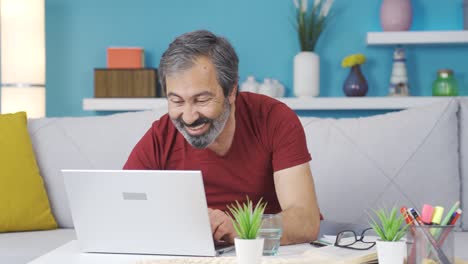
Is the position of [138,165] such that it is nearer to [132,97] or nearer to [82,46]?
[132,97]

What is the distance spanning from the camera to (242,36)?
407 centimetres

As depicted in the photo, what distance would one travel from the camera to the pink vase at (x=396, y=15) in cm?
384

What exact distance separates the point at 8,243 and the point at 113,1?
6.68 feet

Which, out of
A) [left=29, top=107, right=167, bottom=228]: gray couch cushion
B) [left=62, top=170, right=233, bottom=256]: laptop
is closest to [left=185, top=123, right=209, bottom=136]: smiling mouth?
[left=62, top=170, right=233, bottom=256]: laptop

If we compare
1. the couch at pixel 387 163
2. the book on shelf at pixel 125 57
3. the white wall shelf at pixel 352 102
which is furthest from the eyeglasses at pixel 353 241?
the book on shelf at pixel 125 57

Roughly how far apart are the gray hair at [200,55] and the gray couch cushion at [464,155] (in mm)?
965

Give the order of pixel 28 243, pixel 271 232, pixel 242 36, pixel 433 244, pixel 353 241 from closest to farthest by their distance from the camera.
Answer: pixel 433 244, pixel 271 232, pixel 353 241, pixel 28 243, pixel 242 36

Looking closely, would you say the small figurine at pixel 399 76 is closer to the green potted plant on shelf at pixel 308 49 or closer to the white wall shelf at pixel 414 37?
the white wall shelf at pixel 414 37

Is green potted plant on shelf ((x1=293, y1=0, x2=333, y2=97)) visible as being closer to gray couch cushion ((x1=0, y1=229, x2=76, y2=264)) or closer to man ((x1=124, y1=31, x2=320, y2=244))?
gray couch cushion ((x1=0, y1=229, x2=76, y2=264))

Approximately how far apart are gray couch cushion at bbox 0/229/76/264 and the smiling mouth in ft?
2.36

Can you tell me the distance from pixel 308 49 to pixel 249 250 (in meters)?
2.74

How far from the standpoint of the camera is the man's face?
1806 millimetres

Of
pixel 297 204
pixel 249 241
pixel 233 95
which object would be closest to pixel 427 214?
pixel 249 241

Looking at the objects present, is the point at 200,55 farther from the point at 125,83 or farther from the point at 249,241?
the point at 125,83
